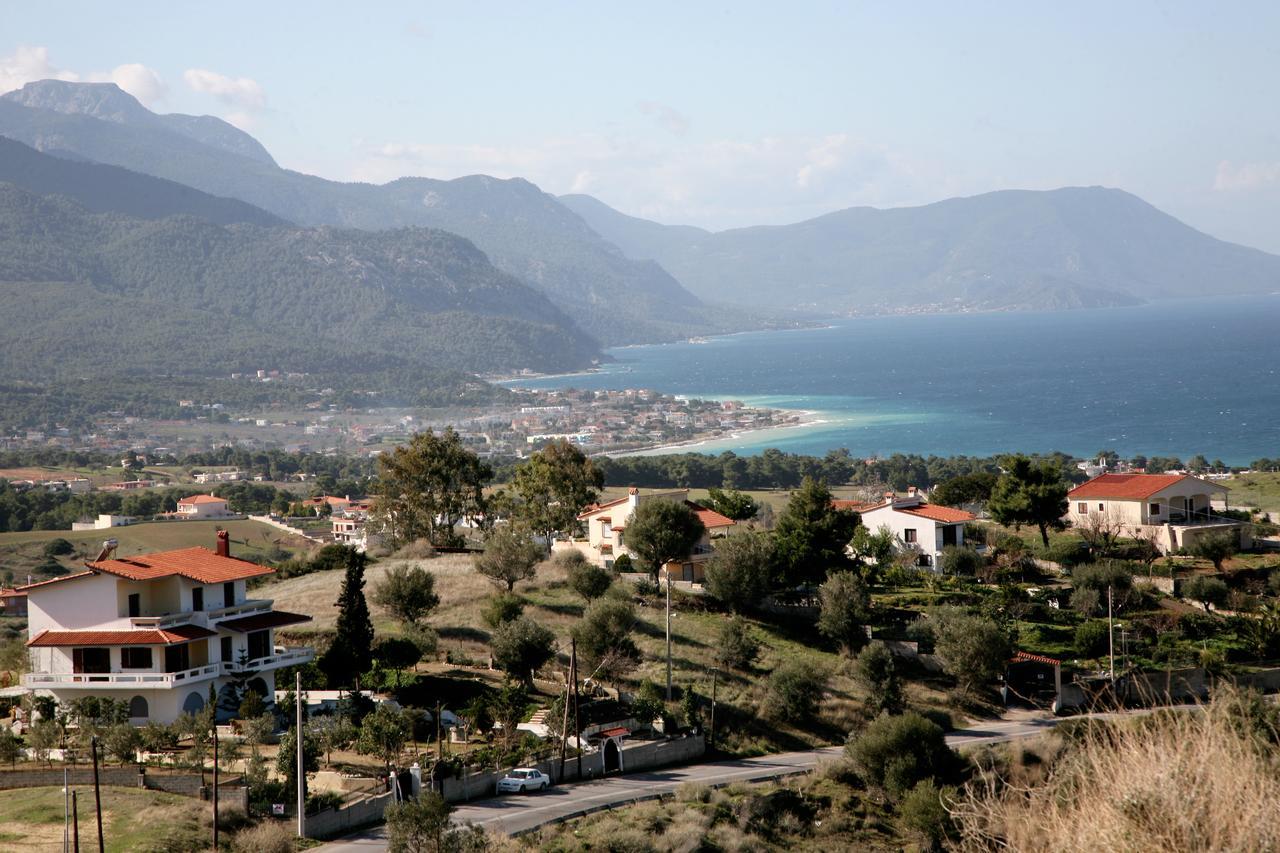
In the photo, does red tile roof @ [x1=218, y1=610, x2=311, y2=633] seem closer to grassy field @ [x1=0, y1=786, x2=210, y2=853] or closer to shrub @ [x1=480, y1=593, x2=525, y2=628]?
shrub @ [x1=480, y1=593, x2=525, y2=628]

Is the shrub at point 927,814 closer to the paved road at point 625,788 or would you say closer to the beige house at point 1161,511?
the paved road at point 625,788

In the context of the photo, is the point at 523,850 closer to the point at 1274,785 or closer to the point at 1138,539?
the point at 1274,785

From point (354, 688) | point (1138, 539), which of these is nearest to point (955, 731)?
point (354, 688)

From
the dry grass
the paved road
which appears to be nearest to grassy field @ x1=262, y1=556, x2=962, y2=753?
the paved road

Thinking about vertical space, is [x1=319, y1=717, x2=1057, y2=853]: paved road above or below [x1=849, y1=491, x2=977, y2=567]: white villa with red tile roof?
below

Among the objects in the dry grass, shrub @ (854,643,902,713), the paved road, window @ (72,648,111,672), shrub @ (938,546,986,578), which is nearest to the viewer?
the dry grass
